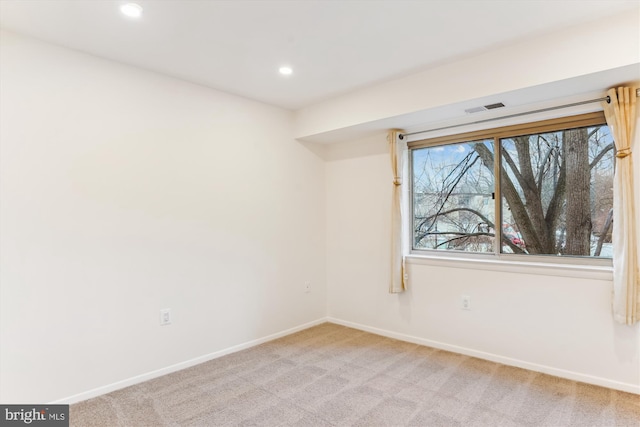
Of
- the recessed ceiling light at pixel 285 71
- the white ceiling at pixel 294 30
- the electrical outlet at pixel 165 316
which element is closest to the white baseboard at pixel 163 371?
the electrical outlet at pixel 165 316

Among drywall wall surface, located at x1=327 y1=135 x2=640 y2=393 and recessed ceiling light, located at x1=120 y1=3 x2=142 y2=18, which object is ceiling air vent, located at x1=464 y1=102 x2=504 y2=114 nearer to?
Result: drywall wall surface, located at x1=327 y1=135 x2=640 y2=393

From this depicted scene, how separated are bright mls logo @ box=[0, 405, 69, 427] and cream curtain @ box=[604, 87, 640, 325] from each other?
12.3 feet

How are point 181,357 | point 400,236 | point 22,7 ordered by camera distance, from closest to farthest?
point 22,7 < point 181,357 < point 400,236

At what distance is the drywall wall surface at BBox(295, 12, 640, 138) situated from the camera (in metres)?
2.11

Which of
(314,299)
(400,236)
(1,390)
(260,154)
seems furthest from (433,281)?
(1,390)

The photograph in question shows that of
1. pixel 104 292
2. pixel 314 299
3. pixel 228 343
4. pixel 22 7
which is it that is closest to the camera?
pixel 22 7

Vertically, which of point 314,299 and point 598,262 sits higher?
point 598,262

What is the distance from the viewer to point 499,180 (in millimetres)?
3139

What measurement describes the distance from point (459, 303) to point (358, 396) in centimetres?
136

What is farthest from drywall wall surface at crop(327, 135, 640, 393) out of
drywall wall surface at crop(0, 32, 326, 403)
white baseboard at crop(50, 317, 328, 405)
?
white baseboard at crop(50, 317, 328, 405)

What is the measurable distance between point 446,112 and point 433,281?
1596 mm

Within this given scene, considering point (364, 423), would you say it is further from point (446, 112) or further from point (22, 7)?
point (22, 7)

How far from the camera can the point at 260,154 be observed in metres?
3.60

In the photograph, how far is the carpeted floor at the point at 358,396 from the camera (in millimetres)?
2170
